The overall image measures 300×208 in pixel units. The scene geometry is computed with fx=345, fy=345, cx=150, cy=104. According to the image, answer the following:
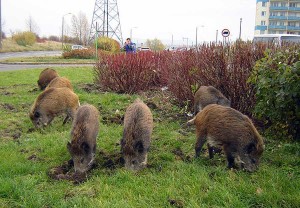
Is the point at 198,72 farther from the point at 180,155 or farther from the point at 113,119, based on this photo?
the point at 180,155

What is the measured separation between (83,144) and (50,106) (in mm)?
3067

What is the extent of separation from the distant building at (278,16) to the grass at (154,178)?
79.0 meters

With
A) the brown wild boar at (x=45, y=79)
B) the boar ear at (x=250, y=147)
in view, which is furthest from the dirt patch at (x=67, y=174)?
the brown wild boar at (x=45, y=79)

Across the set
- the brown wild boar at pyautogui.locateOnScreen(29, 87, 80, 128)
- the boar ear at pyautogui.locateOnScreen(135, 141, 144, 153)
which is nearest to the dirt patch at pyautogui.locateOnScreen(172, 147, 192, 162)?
the boar ear at pyautogui.locateOnScreen(135, 141, 144, 153)

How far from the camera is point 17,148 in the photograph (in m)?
6.72

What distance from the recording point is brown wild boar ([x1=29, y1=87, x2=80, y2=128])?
8.31m

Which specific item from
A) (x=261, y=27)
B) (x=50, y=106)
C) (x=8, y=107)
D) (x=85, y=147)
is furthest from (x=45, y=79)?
(x=261, y=27)

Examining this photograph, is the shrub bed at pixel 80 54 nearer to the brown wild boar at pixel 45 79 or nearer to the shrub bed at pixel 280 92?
the brown wild boar at pixel 45 79

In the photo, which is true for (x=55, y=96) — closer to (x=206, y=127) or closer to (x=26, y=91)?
(x=206, y=127)

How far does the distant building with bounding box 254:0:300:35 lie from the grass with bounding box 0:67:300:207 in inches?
3111

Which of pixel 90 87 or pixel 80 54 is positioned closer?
pixel 90 87

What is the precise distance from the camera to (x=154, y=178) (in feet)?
17.0

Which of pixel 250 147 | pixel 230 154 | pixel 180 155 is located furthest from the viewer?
pixel 180 155

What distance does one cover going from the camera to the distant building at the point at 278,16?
79812 mm
